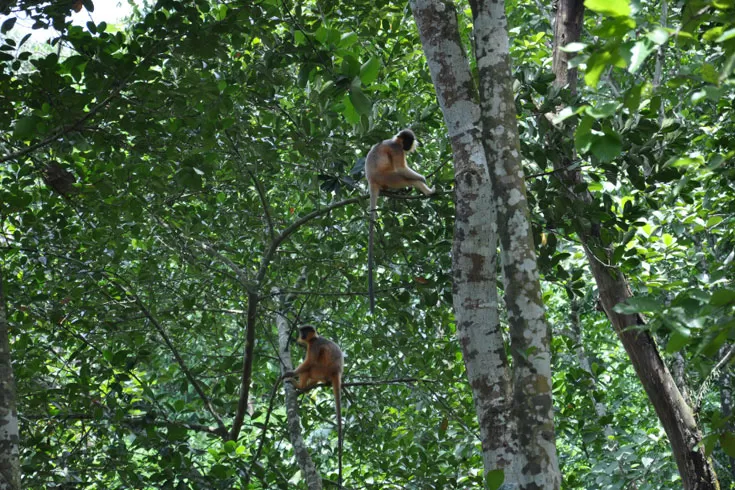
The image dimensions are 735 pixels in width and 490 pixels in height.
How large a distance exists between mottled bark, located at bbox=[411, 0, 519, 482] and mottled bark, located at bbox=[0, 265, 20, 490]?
2000 millimetres

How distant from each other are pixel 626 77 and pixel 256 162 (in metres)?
5.58

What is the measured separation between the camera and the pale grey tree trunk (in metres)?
2.75

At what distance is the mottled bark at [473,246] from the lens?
314 cm

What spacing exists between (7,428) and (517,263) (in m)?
2.33

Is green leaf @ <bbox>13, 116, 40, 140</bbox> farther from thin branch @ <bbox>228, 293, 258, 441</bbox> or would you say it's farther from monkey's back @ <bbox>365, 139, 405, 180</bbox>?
monkey's back @ <bbox>365, 139, 405, 180</bbox>

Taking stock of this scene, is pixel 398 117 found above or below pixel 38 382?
above

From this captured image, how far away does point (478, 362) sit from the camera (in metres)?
3.21

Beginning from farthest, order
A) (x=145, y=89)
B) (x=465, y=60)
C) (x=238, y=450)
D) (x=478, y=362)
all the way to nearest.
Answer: (x=238, y=450) < (x=145, y=89) < (x=465, y=60) < (x=478, y=362)

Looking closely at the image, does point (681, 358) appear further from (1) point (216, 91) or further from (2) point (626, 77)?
(1) point (216, 91)

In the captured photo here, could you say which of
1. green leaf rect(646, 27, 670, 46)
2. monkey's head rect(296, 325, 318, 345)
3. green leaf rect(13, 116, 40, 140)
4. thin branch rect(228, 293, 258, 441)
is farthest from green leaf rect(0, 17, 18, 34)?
green leaf rect(646, 27, 670, 46)

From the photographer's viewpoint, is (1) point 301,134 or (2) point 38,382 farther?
(2) point 38,382

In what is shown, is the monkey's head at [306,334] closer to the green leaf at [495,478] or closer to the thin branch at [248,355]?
the thin branch at [248,355]

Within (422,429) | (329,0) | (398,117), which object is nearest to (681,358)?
(422,429)

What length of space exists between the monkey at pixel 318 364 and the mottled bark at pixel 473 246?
2674 millimetres
